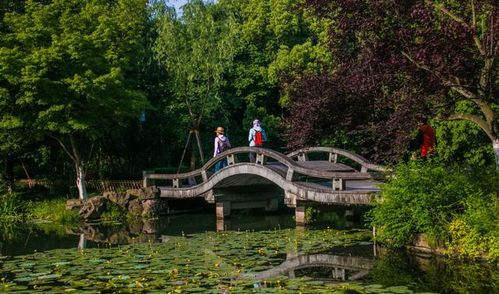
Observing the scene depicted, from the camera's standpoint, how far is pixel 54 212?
22234mm

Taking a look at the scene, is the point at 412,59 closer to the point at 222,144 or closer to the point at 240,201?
the point at 222,144

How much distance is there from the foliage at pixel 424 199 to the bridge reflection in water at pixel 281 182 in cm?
135

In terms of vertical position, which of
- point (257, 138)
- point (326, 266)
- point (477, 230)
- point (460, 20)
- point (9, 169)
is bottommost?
point (326, 266)

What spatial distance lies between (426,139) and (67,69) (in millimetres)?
13226

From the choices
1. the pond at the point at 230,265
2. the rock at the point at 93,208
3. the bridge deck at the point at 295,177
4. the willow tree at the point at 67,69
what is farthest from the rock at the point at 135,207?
the pond at the point at 230,265

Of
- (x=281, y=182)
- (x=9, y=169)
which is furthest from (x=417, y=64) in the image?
(x=9, y=169)

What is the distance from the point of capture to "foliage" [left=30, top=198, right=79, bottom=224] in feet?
70.7

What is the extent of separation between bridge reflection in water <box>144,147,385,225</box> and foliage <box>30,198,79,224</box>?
2.97 meters

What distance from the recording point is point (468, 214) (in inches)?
477

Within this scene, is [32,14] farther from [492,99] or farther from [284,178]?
[492,99]

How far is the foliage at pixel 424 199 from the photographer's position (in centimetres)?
1256

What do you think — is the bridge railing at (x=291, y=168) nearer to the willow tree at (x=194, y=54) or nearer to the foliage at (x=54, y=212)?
the foliage at (x=54, y=212)

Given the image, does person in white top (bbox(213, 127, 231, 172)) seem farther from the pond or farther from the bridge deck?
the pond

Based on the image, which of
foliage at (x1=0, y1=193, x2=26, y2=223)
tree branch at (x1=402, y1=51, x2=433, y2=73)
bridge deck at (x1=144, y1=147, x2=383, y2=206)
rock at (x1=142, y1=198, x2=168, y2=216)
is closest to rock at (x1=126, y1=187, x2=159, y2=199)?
rock at (x1=142, y1=198, x2=168, y2=216)
